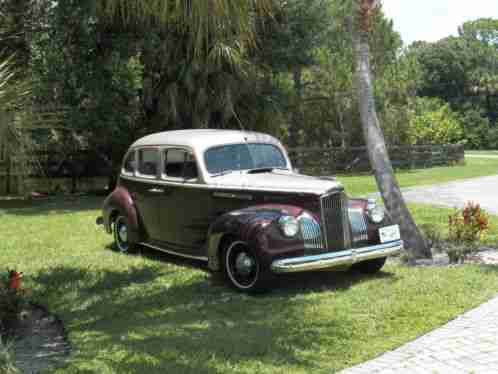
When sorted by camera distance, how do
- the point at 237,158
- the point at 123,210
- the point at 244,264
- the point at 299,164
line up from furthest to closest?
1. the point at 299,164
2. the point at 123,210
3. the point at 237,158
4. the point at 244,264

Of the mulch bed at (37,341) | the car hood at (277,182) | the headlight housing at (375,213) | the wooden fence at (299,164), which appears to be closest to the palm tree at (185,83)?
the wooden fence at (299,164)

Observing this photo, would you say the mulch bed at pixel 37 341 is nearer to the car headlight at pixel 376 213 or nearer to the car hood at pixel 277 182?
the car hood at pixel 277 182

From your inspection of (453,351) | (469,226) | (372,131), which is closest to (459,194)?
(469,226)

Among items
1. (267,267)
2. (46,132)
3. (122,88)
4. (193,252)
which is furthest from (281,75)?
(267,267)

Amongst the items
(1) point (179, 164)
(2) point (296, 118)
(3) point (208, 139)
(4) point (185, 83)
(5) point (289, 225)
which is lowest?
(5) point (289, 225)

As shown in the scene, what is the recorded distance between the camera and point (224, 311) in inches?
247

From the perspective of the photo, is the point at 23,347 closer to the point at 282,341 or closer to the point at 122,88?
the point at 282,341

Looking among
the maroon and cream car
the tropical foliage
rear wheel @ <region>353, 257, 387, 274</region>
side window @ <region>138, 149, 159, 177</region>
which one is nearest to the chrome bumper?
the maroon and cream car

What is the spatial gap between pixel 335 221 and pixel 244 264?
1.15 metres

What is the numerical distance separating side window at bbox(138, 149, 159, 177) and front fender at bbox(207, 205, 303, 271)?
206 centimetres

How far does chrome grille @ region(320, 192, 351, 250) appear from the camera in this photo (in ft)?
22.6

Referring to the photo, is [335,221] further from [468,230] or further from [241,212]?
[468,230]

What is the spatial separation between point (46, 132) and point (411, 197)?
9.99m

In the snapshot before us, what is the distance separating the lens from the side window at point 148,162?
891cm
